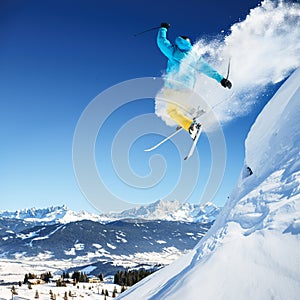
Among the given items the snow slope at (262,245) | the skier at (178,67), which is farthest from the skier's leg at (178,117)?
the snow slope at (262,245)

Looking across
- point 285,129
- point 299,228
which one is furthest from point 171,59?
point 299,228

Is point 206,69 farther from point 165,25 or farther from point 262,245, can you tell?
point 262,245

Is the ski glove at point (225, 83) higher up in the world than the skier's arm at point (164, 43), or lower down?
lower down

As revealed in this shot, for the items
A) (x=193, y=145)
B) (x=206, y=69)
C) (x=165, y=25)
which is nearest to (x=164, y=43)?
(x=165, y=25)

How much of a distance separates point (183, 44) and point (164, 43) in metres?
0.74

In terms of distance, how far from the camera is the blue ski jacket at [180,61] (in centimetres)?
939

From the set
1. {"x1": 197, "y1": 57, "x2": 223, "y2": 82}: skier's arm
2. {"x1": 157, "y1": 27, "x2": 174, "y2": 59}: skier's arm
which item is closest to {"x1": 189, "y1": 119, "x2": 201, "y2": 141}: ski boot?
{"x1": 197, "y1": 57, "x2": 223, "y2": 82}: skier's arm

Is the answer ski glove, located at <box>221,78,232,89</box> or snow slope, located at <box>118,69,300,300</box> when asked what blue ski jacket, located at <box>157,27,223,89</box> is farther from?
snow slope, located at <box>118,69,300,300</box>

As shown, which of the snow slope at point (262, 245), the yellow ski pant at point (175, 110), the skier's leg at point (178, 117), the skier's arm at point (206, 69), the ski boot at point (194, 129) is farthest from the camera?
the ski boot at point (194, 129)

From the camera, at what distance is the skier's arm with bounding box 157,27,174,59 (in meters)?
9.70

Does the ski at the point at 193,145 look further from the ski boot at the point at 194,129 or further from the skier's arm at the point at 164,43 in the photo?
the skier's arm at the point at 164,43

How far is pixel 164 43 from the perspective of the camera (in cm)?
975

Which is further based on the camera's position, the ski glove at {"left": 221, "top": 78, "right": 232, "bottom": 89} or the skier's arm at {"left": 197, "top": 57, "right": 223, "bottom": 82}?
the skier's arm at {"left": 197, "top": 57, "right": 223, "bottom": 82}

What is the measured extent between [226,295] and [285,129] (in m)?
5.17
